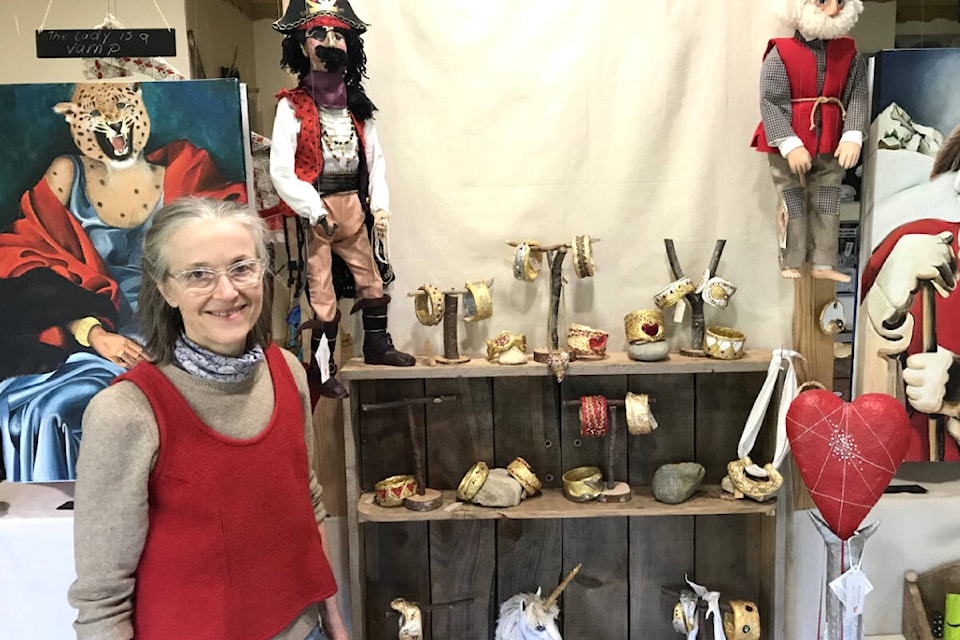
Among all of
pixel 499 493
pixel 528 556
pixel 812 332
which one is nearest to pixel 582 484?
pixel 499 493

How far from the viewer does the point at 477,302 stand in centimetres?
176

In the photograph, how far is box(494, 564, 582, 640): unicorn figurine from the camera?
179 cm

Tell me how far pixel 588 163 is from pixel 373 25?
2.00 ft

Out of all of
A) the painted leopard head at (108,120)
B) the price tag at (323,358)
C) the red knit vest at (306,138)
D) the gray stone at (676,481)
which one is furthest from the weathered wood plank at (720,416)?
the painted leopard head at (108,120)

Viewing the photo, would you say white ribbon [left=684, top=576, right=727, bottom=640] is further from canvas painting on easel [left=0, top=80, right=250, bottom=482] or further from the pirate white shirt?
canvas painting on easel [left=0, top=80, right=250, bottom=482]

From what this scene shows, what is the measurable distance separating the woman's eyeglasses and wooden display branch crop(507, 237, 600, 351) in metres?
0.78

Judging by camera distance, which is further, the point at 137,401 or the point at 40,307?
the point at 40,307

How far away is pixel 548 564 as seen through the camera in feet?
6.48

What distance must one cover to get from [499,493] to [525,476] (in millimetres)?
85

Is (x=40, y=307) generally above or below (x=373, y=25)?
below

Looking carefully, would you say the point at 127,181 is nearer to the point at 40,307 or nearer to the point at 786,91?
the point at 40,307

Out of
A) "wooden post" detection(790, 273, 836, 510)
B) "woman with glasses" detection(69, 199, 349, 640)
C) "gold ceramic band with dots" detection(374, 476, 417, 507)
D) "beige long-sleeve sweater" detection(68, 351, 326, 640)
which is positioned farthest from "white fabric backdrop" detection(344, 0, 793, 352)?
"beige long-sleeve sweater" detection(68, 351, 326, 640)

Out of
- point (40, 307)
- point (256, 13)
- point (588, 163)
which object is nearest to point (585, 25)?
point (588, 163)

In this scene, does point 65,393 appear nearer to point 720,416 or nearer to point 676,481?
point 676,481
